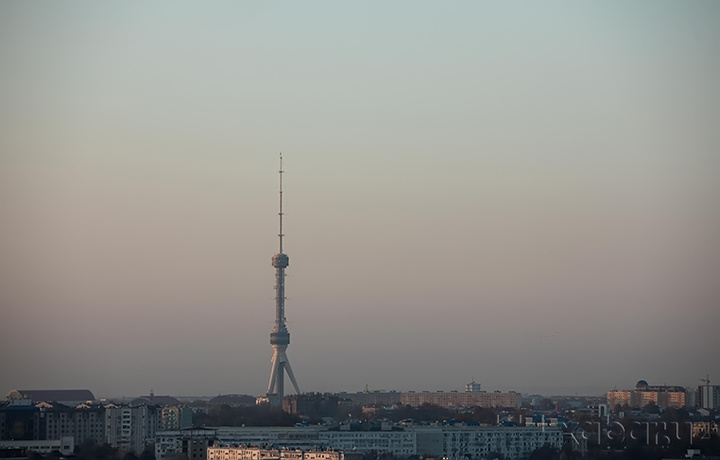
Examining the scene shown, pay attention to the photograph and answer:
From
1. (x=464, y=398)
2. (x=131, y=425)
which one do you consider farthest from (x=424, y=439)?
(x=464, y=398)

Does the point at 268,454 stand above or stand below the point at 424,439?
below

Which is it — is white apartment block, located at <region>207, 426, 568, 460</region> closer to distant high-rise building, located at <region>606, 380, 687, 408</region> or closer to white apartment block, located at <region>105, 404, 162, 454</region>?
white apartment block, located at <region>105, 404, 162, 454</region>

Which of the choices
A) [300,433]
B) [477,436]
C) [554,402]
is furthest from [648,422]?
[554,402]

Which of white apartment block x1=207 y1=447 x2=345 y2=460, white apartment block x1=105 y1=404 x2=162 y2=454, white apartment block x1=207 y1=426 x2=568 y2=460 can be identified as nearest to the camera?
white apartment block x1=207 y1=447 x2=345 y2=460

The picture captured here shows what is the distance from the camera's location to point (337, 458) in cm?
4462

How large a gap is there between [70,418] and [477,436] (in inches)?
599

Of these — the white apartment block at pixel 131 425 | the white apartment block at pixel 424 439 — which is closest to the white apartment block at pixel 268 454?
the white apartment block at pixel 424 439

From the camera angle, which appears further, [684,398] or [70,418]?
[684,398]

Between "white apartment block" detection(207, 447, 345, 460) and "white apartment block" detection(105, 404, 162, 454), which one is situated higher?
"white apartment block" detection(105, 404, 162, 454)

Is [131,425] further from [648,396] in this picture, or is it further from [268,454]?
[648,396]

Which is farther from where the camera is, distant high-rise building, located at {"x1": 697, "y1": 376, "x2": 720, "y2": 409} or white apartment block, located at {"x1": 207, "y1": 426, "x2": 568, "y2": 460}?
distant high-rise building, located at {"x1": 697, "y1": 376, "x2": 720, "y2": 409}

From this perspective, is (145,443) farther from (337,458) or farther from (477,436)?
(337,458)

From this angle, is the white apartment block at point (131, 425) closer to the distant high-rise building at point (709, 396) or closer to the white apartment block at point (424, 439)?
the white apartment block at point (424, 439)

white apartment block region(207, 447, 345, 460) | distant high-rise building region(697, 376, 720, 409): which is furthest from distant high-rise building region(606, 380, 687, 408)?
white apartment block region(207, 447, 345, 460)
